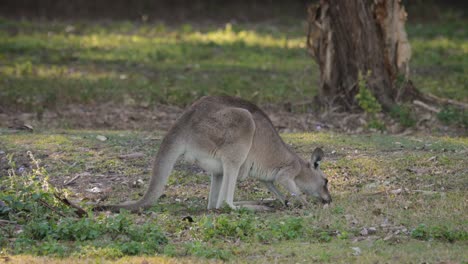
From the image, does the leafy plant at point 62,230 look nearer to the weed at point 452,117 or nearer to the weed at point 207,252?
the weed at point 207,252

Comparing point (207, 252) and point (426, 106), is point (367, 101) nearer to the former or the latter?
point (426, 106)

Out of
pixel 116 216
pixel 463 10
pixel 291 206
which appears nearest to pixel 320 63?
pixel 291 206

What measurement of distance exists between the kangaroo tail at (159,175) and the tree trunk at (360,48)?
15.8ft

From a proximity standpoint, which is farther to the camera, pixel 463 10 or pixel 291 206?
pixel 463 10

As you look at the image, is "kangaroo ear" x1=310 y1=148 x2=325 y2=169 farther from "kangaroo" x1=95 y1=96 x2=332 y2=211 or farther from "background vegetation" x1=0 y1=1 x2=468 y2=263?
"background vegetation" x1=0 y1=1 x2=468 y2=263

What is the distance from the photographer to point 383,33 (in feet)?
36.9

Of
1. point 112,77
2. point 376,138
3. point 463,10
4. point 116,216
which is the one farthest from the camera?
point 463,10

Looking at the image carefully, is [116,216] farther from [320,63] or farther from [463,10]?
[463,10]

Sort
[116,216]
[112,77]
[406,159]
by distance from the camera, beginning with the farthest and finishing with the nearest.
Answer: [112,77] → [406,159] → [116,216]

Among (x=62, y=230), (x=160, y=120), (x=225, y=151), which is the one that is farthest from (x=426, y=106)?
(x=62, y=230)

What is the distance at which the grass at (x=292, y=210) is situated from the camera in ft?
18.6

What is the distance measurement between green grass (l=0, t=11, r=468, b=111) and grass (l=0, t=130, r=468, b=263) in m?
2.63

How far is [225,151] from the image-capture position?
6.81 meters

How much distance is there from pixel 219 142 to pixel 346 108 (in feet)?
16.0
